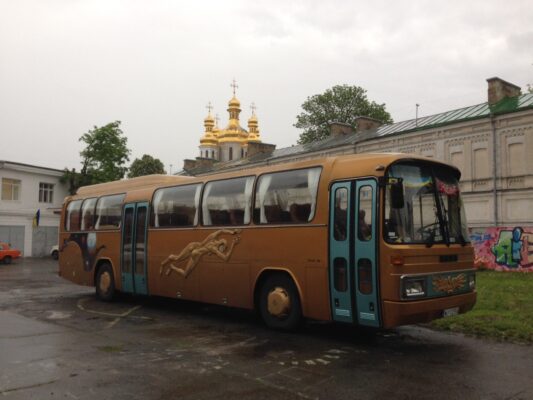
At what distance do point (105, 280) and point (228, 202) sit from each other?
590cm

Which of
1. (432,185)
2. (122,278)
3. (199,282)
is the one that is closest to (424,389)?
(432,185)

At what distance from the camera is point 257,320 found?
37.8ft

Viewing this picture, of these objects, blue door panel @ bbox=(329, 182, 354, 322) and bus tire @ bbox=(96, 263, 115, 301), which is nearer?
blue door panel @ bbox=(329, 182, 354, 322)

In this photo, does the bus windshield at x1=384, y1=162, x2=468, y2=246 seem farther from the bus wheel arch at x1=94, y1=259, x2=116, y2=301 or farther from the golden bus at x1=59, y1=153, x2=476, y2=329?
the bus wheel arch at x1=94, y1=259, x2=116, y2=301

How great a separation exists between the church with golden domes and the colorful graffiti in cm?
7021

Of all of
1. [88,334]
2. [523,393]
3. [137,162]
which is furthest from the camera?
[137,162]

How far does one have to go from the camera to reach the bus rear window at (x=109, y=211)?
587 inches

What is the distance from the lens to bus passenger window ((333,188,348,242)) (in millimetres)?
8930

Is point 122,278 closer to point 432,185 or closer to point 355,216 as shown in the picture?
point 355,216

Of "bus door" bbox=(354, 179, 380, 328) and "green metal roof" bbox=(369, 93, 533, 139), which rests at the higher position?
"green metal roof" bbox=(369, 93, 533, 139)

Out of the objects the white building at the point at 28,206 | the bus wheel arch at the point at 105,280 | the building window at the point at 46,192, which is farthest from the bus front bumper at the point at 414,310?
the building window at the point at 46,192

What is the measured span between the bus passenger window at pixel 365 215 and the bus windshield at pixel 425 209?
286 mm

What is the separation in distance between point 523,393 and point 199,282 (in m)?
7.37

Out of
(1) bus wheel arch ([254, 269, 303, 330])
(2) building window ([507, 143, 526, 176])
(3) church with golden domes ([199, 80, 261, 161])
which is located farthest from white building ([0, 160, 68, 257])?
(3) church with golden domes ([199, 80, 261, 161])
